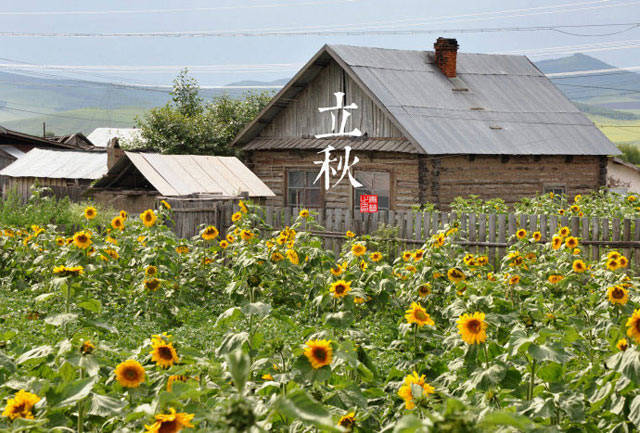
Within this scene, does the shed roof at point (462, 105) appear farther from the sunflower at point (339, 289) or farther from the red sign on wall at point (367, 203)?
the sunflower at point (339, 289)

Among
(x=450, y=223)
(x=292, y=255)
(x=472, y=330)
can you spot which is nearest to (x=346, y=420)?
(x=472, y=330)

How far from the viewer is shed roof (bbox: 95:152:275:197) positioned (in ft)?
50.4

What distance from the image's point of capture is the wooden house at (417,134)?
64.1 feet

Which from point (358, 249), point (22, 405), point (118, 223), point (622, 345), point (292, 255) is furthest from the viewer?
point (118, 223)

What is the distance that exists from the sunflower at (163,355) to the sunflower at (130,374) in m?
0.13

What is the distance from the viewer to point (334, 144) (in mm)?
21141

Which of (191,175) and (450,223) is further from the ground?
(191,175)

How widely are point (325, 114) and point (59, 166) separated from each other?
13.6m

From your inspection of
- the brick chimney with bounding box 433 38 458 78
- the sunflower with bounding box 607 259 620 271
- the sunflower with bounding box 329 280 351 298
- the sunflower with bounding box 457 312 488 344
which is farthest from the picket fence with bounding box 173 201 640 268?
the brick chimney with bounding box 433 38 458 78

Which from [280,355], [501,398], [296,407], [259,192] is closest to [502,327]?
[501,398]

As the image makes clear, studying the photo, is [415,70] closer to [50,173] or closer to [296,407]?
[50,173]

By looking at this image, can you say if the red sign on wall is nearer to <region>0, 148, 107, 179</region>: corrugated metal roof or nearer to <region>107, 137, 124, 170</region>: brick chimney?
<region>107, 137, 124, 170</region>: brick chimney

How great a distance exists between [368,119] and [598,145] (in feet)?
22.3

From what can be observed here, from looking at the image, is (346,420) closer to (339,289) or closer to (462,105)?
(339,289)
